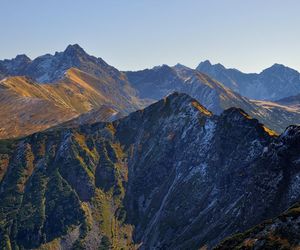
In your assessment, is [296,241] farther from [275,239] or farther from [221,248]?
[221,248]

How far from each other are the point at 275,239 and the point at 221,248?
19.9 metres

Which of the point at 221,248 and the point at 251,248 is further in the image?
the point at 221,248

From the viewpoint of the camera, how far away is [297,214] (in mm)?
145000

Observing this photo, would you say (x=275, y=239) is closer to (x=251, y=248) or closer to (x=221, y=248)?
(x=251, y=248)

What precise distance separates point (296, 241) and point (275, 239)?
22.9 ft

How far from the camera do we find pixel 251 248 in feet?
467

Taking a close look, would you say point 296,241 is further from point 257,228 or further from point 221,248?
point 221,248

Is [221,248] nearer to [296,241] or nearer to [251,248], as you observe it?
[251,248]

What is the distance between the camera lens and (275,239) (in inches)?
A: 5517

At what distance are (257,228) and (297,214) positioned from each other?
1282 cm

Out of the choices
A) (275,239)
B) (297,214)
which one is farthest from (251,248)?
(297,214)

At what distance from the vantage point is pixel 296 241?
442 ft

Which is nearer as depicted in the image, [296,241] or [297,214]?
[296,241]

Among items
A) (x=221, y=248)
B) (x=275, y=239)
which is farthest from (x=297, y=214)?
(x=221, y=248)
